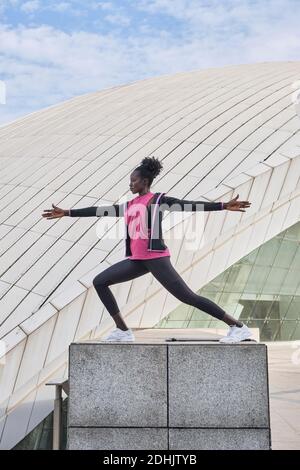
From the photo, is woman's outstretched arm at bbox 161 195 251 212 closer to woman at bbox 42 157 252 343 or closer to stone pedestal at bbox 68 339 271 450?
woman at bbox 42 157 252 343

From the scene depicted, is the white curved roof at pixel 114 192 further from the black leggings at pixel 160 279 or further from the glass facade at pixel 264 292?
the black leggings at pixel 160 279

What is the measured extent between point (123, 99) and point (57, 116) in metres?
2.49

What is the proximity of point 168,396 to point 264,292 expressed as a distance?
12.1 meters

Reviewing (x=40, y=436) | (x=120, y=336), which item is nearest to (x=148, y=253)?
(x=120, y=336)

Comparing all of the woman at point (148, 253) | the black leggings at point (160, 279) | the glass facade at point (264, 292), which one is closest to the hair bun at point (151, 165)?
the woman at point (148, 253)

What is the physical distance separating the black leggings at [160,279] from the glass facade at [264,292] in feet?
28.4

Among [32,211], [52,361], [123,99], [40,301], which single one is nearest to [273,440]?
[52,361]

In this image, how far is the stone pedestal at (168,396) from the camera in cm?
455

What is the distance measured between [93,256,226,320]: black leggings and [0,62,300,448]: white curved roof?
4187 millimetres

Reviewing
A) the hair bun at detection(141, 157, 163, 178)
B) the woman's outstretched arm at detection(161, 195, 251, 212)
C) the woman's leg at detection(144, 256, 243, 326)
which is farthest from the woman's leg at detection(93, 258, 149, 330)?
the hair bun at detection(141, 157, 163, 178)

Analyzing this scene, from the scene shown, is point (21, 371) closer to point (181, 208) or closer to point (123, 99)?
point (181, 208)

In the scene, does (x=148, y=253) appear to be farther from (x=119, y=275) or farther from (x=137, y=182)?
(x=137, y=182)

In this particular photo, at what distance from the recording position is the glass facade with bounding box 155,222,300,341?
14305mm

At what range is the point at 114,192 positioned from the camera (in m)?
11.9
